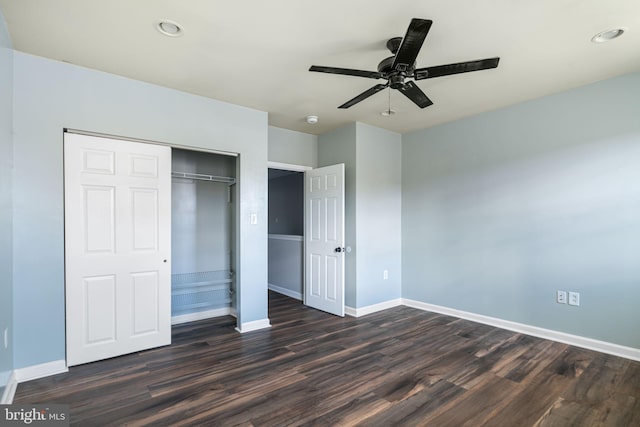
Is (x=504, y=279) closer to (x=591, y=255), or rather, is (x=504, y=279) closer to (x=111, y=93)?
(x=591, y=255)

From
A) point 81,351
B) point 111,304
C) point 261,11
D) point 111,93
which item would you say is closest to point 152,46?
point 111,93

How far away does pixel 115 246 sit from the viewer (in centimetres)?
306

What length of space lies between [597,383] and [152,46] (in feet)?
14.7

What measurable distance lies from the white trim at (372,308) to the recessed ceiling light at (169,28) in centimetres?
370

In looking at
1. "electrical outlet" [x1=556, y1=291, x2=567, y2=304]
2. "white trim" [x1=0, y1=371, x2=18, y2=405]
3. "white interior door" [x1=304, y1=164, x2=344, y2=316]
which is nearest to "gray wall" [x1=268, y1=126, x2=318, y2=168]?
"white interior door" [x1=304, y1=164, x2=344, y2=316]

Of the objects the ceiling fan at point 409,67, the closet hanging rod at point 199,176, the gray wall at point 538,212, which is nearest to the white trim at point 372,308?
the gray wall at point 538,212

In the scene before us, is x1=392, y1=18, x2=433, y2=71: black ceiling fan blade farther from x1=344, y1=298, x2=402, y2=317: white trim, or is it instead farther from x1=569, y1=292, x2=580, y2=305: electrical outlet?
x1=344, y1=298, x2=402, y2=317: white trim

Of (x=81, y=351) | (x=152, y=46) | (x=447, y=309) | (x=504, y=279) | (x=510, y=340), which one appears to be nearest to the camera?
(x=152, y=46)

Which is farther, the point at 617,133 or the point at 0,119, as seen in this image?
the point at 617,133

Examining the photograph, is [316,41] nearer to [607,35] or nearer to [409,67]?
[409,67]

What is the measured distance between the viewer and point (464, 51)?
261cm

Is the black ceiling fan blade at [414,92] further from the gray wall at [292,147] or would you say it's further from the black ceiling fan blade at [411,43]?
the gray wall at [292,147]

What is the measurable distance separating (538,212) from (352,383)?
2.80m

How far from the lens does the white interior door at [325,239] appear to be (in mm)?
4398
